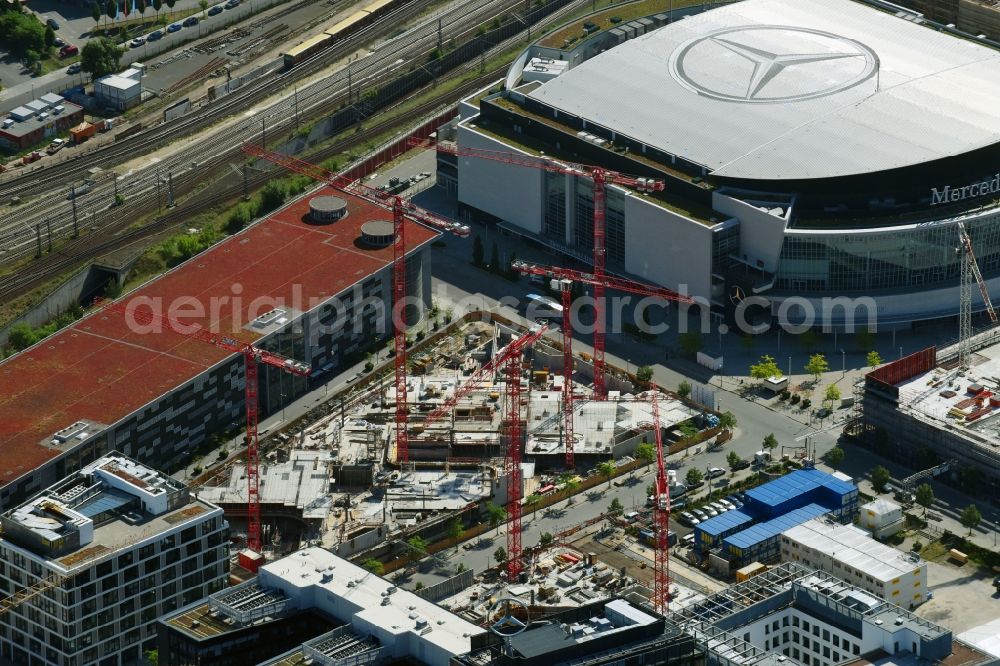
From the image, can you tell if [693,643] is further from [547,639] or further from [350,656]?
[350,656]

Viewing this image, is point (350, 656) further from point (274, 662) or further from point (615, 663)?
point (615, 663)

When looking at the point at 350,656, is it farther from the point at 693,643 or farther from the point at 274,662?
the point at 693,643

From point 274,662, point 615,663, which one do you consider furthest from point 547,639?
point 274,662

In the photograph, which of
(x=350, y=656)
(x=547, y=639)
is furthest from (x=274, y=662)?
(x=547, y=639)

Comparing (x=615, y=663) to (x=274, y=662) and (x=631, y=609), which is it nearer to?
(x=631, y=609)
